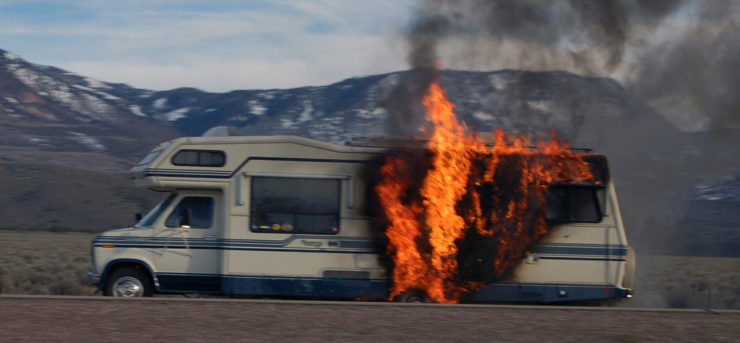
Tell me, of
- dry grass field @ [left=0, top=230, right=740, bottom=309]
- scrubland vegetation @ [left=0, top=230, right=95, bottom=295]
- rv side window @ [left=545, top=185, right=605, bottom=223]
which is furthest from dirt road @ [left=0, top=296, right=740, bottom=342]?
scrubland vegetation @ [left=0, top=230, right=95, bottom=295]

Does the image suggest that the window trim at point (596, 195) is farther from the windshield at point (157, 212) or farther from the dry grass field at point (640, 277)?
the windshield at point (157, 212)

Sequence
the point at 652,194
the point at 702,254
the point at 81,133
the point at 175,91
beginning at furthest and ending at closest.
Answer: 1. the point at 175,91
2. the point at 81,133
3. the point at 702,254
4. the point at 652,194

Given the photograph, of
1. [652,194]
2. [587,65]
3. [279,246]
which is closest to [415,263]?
[279,246]

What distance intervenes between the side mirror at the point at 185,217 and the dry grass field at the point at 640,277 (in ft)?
12.9

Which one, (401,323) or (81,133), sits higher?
(81,133)

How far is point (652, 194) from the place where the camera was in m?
19.2

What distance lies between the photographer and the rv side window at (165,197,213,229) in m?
13.1

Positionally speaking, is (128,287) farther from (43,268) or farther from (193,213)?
(43,268)

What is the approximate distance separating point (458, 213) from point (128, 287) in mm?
5231

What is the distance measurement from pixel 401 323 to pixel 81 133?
117226 mm

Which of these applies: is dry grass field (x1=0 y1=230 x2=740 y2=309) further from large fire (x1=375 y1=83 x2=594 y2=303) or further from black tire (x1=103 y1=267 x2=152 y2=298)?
black tire (x1=103 y1=267 x2=152 y2=298)

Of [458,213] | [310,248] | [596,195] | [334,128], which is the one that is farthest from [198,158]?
[334,128]

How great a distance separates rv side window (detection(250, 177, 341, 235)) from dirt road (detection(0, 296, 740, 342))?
168cm

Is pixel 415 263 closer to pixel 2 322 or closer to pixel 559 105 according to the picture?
pixel 559 105
